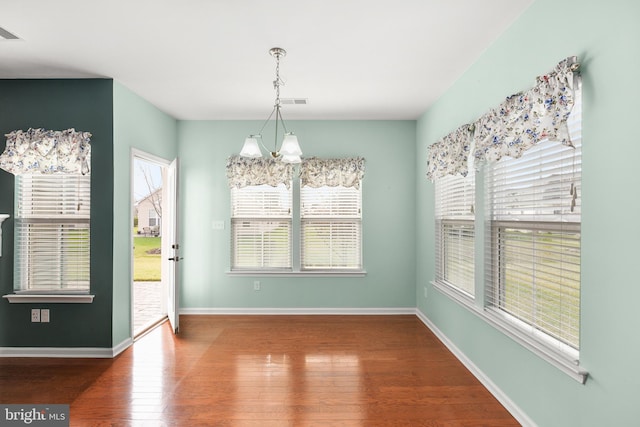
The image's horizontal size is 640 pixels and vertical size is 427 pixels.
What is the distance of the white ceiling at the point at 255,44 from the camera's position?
7.27 ft

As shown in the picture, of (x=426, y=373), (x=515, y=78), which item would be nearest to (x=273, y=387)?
(x=426, y=373)

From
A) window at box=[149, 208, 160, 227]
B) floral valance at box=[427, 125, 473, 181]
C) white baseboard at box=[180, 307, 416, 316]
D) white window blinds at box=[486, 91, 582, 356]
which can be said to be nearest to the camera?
white window blinds at box=[486, 91, 582, 356]

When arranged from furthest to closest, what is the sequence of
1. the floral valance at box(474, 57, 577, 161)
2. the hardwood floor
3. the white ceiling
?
the hardwood floor
the white ceiling
the floral valance at box(474, 57, 577, 161)

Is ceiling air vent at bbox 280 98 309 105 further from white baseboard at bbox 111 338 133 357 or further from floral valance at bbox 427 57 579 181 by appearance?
white baseboard at bbox 111 338 133 357

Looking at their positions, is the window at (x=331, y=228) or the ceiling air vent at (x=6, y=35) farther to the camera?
the window at (x=331, y=228)

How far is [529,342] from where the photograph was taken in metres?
2.15

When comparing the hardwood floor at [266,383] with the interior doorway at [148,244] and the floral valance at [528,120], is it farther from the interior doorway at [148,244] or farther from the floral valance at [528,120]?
Result: the floral valance at [528,120]

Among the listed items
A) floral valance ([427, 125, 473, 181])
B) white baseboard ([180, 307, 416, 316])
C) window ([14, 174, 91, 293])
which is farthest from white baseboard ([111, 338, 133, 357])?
floral valance ([427, 125, 473, 181])

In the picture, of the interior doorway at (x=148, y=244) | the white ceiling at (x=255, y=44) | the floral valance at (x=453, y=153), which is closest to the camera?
the white ceiling at (x=255, y=44)

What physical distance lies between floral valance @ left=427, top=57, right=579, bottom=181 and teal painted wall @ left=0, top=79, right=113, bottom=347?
10.9ft

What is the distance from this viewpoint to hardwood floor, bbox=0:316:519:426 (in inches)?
94.2

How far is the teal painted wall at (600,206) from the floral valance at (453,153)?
694 millimetres

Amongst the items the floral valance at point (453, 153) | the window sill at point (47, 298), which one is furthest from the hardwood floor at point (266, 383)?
the floral valance at point (453, 153)

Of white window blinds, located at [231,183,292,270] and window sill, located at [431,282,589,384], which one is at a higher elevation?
white window blinds, located at [231,183,292,270]
